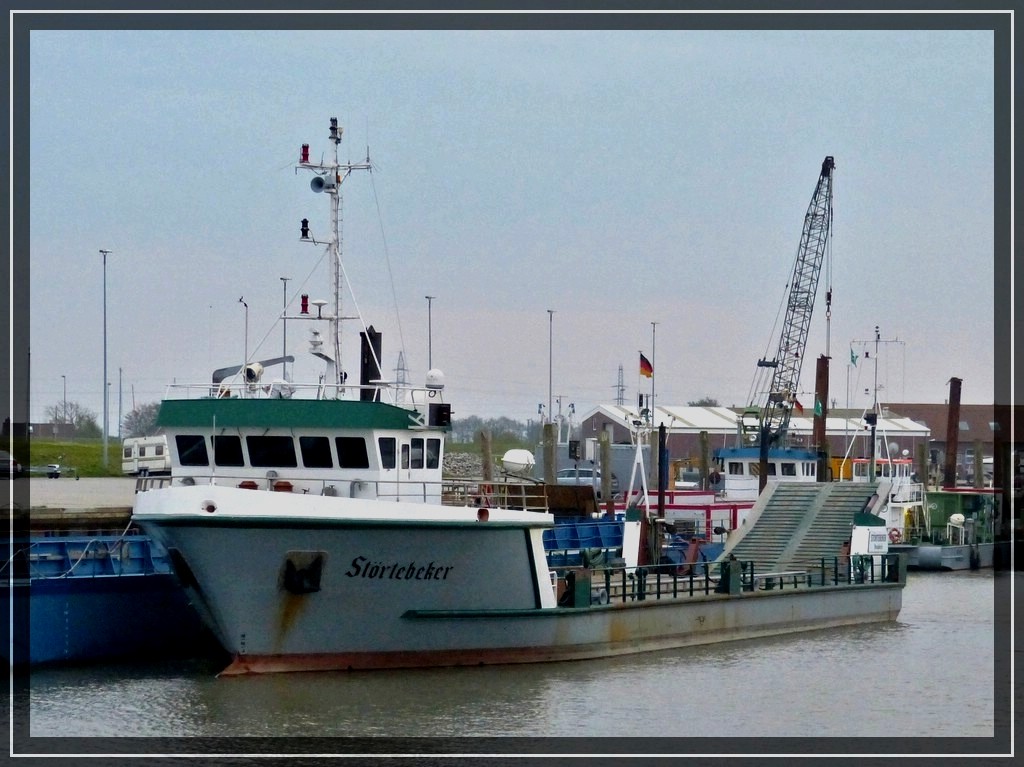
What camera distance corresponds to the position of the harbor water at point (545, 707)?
19406 mm

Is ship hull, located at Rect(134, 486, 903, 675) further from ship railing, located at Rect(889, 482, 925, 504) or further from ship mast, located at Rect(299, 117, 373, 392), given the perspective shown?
ship railing, located at Rect(889, 482, 925, 504)

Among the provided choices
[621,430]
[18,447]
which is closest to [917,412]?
[621,430]

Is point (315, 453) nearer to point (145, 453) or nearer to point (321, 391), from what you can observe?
point (321, 391)

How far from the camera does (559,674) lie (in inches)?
961

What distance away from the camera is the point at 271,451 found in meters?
24.7

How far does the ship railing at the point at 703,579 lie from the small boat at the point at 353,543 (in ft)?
0.25

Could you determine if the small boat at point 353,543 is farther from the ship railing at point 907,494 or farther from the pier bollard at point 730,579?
the ship railing at point 907,494

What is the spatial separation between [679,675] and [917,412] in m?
86.2

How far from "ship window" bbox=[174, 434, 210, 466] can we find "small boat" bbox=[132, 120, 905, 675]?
2 centimetres

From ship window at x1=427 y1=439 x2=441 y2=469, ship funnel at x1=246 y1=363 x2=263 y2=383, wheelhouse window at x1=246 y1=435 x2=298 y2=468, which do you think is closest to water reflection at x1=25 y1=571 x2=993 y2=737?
wheelhouse window at x1=246 y1=435 x2=298 y2=468

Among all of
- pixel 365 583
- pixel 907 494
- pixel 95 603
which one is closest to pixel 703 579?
pixel 365 583

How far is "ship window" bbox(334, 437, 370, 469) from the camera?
24.5m

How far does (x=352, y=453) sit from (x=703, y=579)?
8.81 m

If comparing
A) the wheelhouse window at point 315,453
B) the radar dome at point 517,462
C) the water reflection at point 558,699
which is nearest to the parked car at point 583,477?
the radar dome at point 517,462
